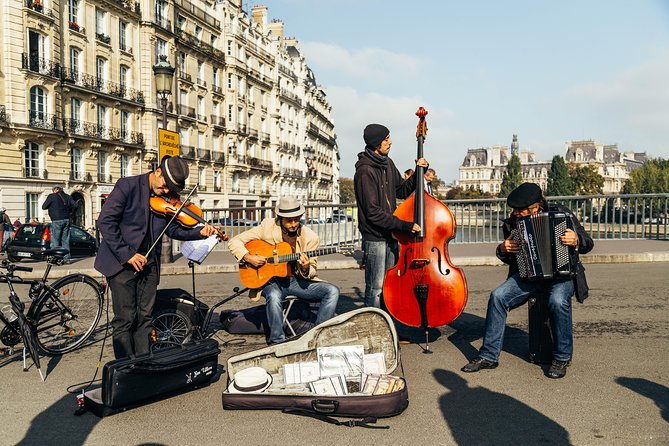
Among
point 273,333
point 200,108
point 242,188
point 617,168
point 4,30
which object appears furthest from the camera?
point 617,168

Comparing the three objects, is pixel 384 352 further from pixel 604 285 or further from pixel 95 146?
pixel 95 146

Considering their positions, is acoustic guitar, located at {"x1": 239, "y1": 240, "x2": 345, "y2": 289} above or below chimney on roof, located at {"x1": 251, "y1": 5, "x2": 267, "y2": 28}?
below

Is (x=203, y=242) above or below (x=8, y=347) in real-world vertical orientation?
above

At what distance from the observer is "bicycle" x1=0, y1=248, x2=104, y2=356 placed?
575 cm

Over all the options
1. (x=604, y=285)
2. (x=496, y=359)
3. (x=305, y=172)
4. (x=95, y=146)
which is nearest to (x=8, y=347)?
(x=496, y=359)

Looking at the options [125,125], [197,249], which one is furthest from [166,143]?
[125,125]

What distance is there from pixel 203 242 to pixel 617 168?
7056 inches

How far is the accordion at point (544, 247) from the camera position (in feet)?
16.3

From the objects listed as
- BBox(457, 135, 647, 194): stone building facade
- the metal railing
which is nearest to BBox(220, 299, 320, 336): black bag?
the metal railing

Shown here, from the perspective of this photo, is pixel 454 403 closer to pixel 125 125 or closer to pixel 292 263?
pixel 292 263

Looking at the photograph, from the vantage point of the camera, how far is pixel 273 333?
5.67 m

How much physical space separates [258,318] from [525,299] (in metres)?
3.04

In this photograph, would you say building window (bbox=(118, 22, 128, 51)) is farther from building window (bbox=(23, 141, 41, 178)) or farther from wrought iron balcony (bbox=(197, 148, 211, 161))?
wrought iron balcony (bbox=(197, 148, 211, 161))

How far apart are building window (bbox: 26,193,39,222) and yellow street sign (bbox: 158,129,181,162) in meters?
26.2
